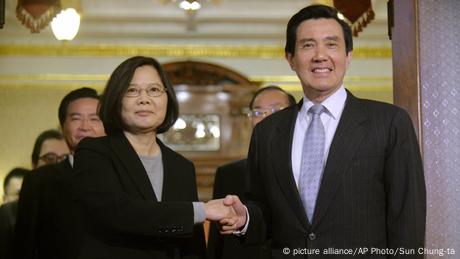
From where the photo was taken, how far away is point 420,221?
2.14 metres

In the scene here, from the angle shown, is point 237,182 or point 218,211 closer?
point 218,211

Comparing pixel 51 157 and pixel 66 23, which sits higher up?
pixel 66 23

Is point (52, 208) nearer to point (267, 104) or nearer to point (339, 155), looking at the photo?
point (267, 104)

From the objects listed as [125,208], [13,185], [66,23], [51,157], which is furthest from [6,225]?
[66,23]

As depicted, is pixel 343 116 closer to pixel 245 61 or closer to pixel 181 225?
pixel 181 225

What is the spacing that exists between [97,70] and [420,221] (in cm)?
823

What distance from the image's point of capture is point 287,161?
2.29 m

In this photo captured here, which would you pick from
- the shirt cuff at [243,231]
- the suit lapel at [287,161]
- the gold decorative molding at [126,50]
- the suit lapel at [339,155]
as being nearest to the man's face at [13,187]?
the shirt cuff at [243,231]

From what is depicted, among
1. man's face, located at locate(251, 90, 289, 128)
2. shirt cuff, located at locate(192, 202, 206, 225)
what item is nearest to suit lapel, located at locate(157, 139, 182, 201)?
shirt cuff, located at locate(192, 202, 206, 225)

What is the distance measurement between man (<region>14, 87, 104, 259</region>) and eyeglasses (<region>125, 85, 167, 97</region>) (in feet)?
2.57

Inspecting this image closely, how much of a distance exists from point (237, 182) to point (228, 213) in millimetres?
1126

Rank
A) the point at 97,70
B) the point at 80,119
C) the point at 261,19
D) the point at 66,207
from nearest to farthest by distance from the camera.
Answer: the point at 66,207 → the point at 80,119 → the point at 261,19 → the point at 97,70

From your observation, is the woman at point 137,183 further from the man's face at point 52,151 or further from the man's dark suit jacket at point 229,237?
the man's face at point 52,151

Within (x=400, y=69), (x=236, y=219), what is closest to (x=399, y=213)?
(x=236, y=219)
